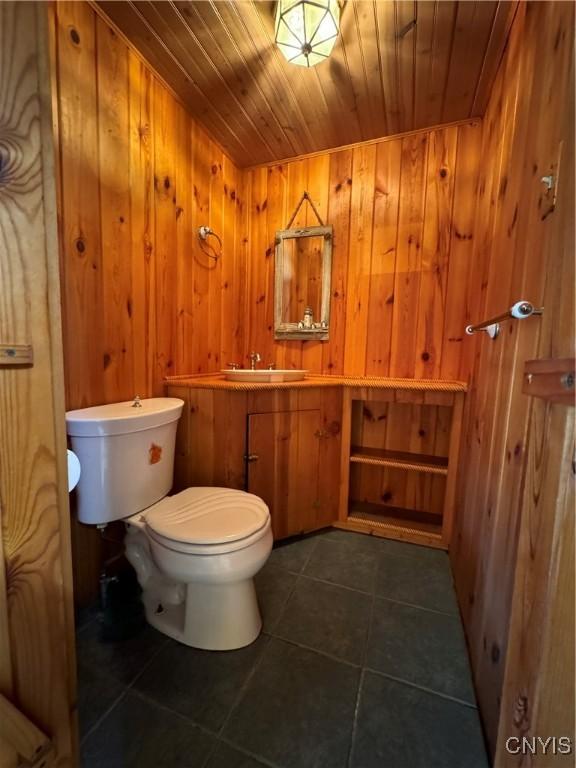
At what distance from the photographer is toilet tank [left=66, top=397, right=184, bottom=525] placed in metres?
1.04

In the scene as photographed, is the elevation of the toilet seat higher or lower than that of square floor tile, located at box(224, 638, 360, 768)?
higher

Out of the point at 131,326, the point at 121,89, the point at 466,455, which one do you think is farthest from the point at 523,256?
the point at 121,89

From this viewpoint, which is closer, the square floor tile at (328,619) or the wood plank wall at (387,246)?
the square floor tile at (328,619)

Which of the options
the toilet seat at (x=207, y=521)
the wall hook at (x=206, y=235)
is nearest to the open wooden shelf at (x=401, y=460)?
the toilet seat at (x=207, y=521)

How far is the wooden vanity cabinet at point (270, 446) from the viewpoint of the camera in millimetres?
1522

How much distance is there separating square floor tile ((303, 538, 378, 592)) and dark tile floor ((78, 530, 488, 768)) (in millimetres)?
69

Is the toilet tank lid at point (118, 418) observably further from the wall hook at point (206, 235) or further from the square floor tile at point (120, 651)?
the wall hook at point (206, 235)

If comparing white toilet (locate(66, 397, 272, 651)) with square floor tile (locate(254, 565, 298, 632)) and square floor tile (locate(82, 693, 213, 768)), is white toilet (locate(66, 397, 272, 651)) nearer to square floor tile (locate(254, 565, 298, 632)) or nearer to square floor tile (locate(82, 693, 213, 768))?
square floor tile (locate(254, 565, 298, 632))

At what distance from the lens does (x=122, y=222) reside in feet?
4.42

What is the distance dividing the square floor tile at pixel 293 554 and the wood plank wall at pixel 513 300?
709mm

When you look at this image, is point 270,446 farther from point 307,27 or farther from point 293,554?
point 307,27

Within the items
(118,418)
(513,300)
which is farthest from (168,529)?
(513,300)

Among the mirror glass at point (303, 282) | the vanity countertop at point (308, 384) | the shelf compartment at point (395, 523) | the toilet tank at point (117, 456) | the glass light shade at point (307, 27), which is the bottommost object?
the shelf compartment at point (395, 523)

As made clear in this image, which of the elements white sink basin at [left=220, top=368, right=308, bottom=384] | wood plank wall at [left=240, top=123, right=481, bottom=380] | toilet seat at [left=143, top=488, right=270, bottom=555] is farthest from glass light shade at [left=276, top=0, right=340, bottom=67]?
toilet seat at [left=143, top=488, right=270, bottom=555]
